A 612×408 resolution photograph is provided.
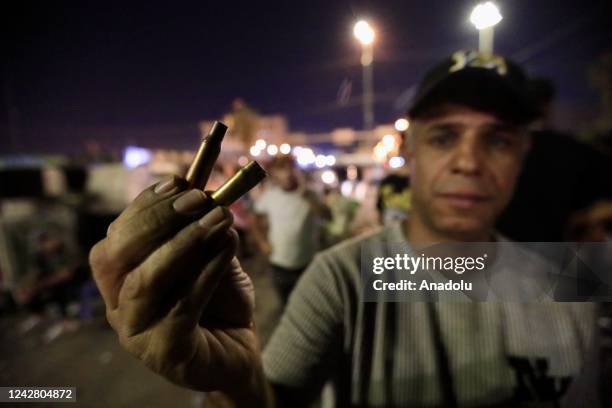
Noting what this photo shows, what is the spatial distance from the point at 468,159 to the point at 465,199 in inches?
4.4

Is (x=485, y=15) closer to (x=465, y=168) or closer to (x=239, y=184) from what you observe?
(x=465, y=168)

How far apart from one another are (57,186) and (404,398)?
259 inches

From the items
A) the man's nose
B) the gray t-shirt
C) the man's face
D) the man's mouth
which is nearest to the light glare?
the man's face

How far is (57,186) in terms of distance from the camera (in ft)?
18.0

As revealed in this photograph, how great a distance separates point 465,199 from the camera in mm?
890

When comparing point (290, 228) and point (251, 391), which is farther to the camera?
point (290, 228)


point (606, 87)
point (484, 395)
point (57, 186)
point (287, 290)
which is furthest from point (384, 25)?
point (606, 87)

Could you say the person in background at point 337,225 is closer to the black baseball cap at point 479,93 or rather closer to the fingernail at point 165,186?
the black baseball cap at point 479,93

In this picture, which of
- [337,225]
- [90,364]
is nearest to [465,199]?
[337,225]

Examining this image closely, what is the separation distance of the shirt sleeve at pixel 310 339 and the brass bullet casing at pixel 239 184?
519mm

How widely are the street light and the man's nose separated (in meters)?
0.53

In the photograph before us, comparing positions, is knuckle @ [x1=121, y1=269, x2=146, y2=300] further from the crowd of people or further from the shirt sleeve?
the shirt sleeve

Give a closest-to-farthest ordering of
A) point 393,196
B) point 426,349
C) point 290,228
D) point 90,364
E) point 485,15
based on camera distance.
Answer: point 426,349
point 485,15
point 393,196
point 290,228
point 90,364

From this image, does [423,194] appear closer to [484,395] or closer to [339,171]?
[484,395]
